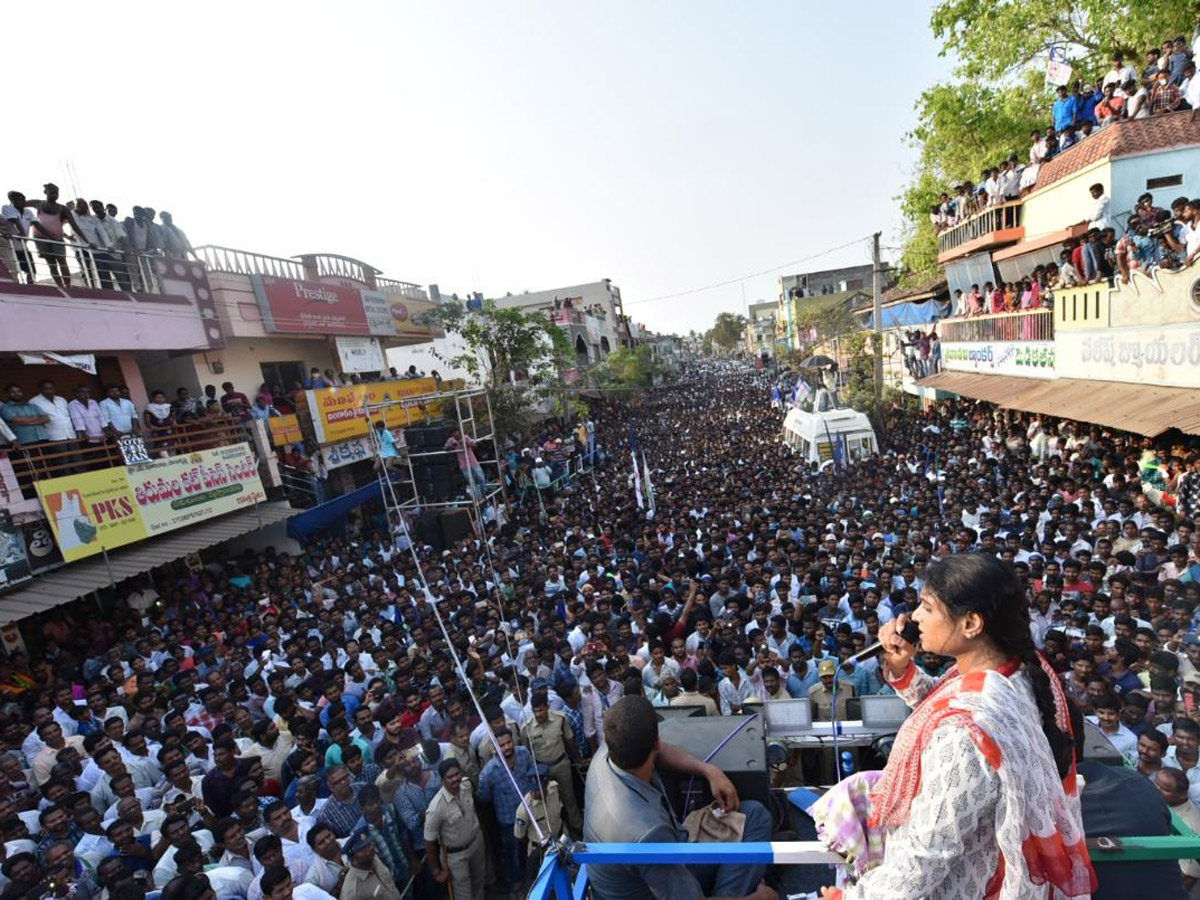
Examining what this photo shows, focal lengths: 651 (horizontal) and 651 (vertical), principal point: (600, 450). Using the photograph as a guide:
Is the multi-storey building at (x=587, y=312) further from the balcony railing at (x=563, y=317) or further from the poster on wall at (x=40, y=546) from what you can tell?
the poster on wall at (x=40, y=546)

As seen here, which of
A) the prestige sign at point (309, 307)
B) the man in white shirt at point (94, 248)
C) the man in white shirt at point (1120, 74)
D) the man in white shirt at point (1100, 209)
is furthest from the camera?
the prestige sign at point (309, 307)

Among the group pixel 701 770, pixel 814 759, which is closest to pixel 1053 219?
pixel 814 759

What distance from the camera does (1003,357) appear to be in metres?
14.1

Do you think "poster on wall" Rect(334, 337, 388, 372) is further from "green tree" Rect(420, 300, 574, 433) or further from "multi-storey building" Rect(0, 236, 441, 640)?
"green tree" Rect(420, 300, 574, 433)

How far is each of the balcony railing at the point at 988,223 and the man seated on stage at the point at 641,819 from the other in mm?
17062

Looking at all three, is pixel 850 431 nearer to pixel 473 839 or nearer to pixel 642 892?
pixel 473 839

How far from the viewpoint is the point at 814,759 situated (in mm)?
3746

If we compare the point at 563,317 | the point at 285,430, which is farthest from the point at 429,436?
the point at 563,317

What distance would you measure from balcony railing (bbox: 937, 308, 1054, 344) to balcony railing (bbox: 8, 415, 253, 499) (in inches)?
611

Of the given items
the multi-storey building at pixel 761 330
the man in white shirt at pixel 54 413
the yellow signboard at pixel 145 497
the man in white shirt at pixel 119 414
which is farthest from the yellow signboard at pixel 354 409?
the multi-storey building at pixel 761 330

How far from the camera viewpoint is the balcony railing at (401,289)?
66.7 feet

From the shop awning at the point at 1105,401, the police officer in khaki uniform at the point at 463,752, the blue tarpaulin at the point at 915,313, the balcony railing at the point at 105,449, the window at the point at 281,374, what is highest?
the window at the point at 281,374

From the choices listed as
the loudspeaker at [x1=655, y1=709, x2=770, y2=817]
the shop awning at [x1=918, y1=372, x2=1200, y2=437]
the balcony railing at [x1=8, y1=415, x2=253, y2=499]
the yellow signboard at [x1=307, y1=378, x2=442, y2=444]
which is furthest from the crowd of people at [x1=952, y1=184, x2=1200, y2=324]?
the balcony railing at [x1=8, y1=415, x2=253, y2=499]

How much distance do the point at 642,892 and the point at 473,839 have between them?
2515 mm
